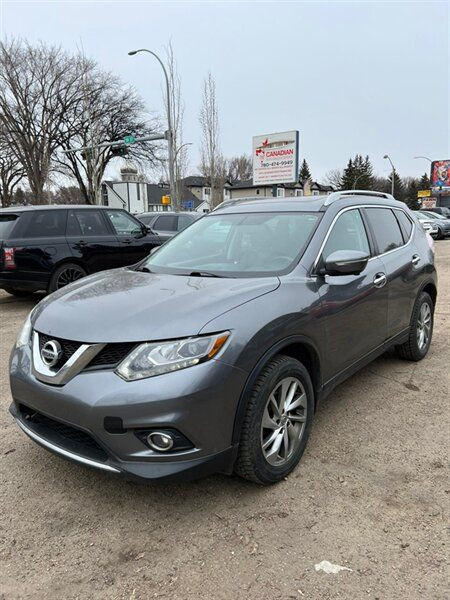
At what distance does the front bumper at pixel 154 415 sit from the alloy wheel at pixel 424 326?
10.1 feet

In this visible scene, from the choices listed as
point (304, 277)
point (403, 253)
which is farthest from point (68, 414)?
point (403, 253)

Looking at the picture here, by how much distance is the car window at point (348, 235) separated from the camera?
3496 mm

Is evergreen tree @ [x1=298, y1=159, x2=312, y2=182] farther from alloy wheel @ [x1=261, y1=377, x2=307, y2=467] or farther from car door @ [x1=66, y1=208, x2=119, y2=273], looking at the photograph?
alloy wheel @ [x1=261, y1=377, x2=307, y2=467]

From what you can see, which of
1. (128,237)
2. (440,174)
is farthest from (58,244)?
(440,174)

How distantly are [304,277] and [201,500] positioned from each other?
1.50m

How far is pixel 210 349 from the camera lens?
239 cm

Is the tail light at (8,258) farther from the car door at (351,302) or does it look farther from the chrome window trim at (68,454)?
the car door at (351,302)

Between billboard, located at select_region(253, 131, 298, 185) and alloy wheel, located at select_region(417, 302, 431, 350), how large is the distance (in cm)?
1840

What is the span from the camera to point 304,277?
10.3 feet

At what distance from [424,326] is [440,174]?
7142 centimetres

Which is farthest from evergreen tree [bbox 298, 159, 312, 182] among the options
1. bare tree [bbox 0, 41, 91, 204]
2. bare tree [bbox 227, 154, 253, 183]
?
bare tree [bbox 0, 41, 91, 204]

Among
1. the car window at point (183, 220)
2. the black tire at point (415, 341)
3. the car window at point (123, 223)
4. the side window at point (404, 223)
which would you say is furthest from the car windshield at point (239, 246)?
the car window at point (183, 220)

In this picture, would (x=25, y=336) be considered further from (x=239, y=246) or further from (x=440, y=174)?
(x=440, y=174)

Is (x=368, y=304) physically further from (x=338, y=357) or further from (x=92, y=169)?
(x=92, y=169)
